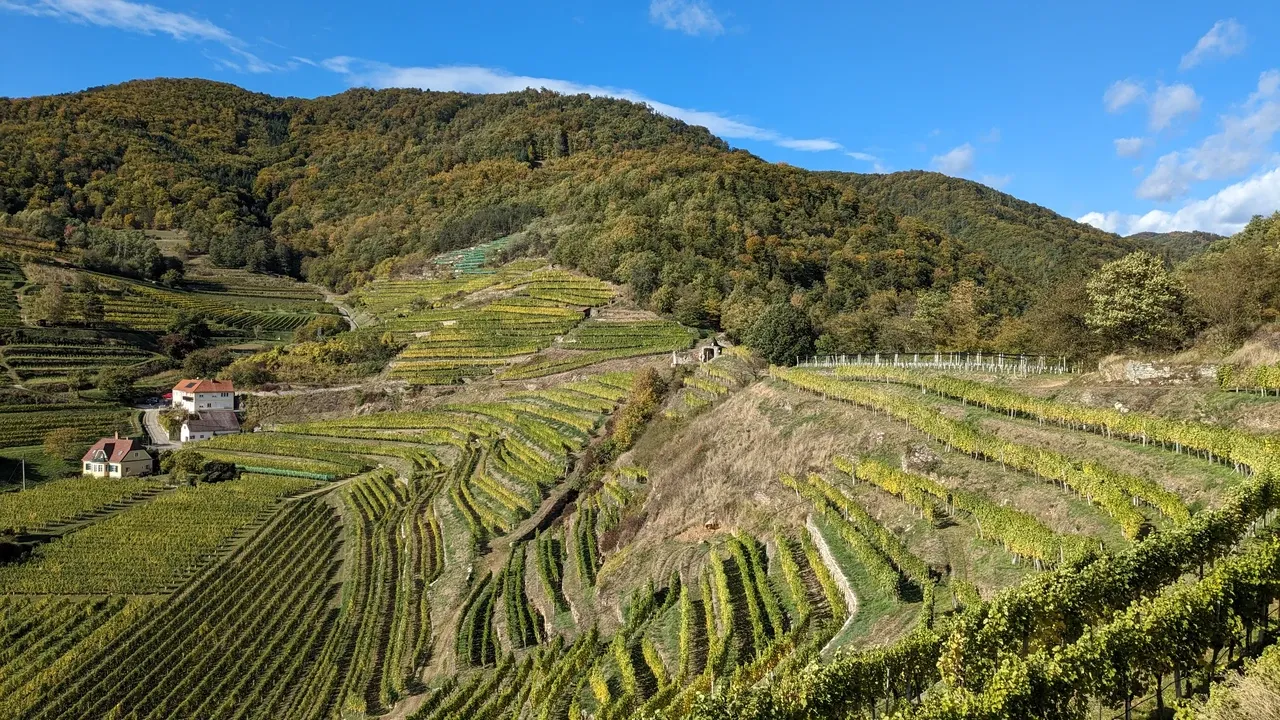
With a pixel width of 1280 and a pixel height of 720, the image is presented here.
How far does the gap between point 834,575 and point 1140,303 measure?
21295 millimetres

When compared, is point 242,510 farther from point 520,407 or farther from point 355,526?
point 520,407

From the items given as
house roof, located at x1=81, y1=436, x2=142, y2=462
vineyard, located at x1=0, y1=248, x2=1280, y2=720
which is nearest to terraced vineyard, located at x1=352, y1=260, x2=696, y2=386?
vineyard, located at x1=0, y1=248, x2=1280, y2=720

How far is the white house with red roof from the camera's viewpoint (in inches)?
2212

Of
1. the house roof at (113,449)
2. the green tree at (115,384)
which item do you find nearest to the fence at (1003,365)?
the house roof at (113,449)

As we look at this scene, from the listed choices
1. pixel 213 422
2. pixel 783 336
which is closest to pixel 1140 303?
pixel 783 336

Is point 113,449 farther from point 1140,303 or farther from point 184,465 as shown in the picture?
point 1140,303

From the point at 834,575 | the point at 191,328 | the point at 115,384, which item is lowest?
the point at 115,384

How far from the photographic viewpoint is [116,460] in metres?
56.2

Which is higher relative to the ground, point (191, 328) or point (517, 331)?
point (517, 331)

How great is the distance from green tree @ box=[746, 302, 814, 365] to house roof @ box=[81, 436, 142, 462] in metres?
50.8

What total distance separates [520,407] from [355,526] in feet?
53.4

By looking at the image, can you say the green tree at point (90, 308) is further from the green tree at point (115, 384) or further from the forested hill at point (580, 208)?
the forested hill at point (580, 208)

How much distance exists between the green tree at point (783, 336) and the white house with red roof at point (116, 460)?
1982 inches

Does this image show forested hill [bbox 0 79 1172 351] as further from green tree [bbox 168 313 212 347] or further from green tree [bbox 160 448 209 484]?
green tree [bbox 160 448 209 484]
